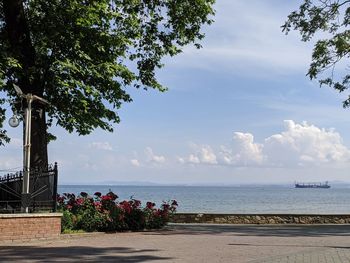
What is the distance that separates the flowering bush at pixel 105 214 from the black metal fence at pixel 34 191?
114cm

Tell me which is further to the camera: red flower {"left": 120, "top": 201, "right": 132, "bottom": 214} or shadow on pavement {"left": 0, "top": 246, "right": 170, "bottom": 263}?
red flower {"left": 120, "top": 201, "right": 132, "bottom": 214}

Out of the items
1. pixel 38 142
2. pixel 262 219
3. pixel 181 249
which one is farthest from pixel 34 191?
pixel 262 219

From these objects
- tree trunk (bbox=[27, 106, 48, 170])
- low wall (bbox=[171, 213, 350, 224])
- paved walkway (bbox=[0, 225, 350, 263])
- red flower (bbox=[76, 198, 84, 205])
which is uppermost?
tree trunk (bbox=[27, 106, 48, 170])

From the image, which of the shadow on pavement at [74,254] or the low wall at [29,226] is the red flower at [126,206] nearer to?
the low wall at [29,226]

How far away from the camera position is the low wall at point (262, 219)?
2542 centimetres

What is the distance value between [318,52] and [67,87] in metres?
9.36

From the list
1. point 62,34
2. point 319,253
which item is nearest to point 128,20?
point 62,34

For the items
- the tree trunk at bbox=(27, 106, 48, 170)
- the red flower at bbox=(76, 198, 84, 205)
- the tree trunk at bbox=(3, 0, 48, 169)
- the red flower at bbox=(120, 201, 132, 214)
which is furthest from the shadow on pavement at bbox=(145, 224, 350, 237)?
the tree trunk at bbox=(3, 0, 48, 169)

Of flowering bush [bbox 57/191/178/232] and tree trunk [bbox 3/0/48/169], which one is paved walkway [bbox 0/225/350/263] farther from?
tree trunk [bbox 3/0/48/169]

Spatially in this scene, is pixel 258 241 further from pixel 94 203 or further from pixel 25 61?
pixel 25 61

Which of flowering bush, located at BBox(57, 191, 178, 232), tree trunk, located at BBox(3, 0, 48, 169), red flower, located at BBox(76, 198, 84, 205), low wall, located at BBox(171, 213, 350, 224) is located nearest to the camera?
Result: flowering bush, located at BBox(57, 191, 178, 232)

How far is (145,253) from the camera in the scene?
1248 centimetres

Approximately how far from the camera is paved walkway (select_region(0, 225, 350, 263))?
11.6 meters

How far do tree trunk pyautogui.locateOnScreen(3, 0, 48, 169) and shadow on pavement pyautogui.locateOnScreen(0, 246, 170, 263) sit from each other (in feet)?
19.2
